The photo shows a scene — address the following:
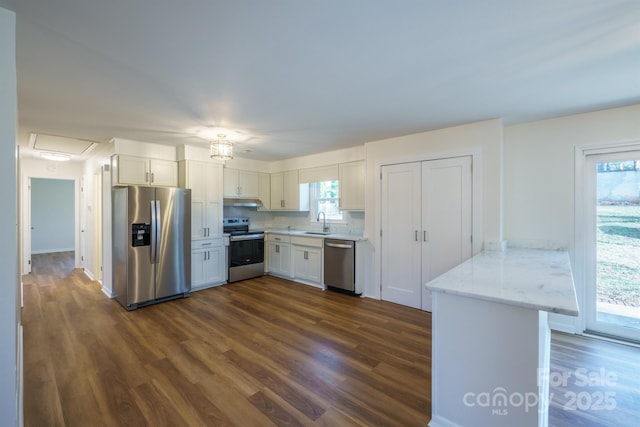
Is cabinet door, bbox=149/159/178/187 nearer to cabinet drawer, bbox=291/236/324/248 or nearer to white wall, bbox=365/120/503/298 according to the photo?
cabinet drawer, bbox=291/236/324/248

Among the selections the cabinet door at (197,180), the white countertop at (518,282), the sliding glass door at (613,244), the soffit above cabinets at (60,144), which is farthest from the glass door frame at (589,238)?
the soffit above cabinets at (60,144)

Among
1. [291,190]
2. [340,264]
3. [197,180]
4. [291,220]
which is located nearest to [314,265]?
[340,264]

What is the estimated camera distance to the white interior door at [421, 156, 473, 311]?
3354 mm

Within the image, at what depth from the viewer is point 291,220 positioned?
6027 mm

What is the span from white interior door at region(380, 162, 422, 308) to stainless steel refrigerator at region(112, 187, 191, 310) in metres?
3.06

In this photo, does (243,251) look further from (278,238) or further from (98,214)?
(98,214)

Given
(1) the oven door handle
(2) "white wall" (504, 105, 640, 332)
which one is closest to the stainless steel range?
(1) the oven door handle

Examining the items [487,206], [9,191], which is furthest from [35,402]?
[487,206]

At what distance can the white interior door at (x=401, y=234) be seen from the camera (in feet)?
12.3

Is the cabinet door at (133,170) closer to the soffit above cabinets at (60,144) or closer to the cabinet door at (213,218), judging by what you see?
the soffit above cabinets at (60,144)

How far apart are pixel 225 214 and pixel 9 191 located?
4.19 m

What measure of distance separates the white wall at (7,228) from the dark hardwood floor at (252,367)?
0.64 m

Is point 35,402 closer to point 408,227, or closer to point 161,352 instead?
point 161,352

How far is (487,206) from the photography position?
3205 mm
